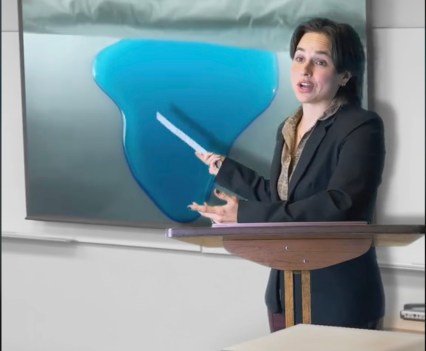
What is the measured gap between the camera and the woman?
3355 mm

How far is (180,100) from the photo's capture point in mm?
4328

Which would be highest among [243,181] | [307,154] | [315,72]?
[315,72]

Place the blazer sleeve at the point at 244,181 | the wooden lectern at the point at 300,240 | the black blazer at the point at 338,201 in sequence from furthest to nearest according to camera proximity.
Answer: the blazer sleeve at the point at 244,181, the black blazer at the point at 338,201, the wooden lectern at the point at 300,240

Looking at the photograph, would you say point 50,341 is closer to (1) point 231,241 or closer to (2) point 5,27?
(2) point 5,27

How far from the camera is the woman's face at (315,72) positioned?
370cm

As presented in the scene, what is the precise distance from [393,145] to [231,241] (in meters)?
1.24

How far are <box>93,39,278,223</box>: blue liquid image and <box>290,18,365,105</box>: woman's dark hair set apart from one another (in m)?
0.37

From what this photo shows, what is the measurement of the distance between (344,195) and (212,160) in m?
0.91

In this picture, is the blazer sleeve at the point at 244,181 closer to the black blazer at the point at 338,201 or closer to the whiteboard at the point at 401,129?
the black blazer at the point at 338,201

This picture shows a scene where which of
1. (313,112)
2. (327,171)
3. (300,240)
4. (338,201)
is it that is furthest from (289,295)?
(313,112)

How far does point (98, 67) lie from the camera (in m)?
4.53

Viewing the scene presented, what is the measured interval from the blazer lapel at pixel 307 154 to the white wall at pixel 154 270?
36cm

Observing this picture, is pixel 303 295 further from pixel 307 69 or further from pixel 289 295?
pixel 307 69

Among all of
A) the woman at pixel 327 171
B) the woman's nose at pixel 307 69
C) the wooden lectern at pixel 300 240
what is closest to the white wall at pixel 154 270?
the woman at pixel 327 171
